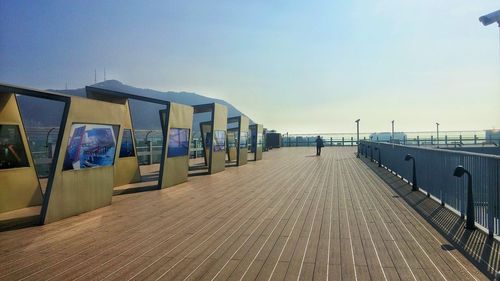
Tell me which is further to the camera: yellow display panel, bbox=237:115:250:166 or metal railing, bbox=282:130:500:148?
metal railing, bbox=282:130:500:148

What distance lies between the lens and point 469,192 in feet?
19.9

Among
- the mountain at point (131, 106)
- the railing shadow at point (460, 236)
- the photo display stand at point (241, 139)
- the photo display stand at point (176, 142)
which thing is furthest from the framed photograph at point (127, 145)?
the railing shadow at point (460, 236)

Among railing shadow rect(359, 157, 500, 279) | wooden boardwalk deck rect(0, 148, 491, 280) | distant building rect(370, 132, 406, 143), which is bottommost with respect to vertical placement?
wooden boardwalk deck rect(0, 148, 491, 280)

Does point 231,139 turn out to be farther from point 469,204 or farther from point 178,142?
point 469,204

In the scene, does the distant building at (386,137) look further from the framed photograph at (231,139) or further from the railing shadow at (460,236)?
the railing shadow at (460,236)

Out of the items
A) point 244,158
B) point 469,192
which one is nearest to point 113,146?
point 469,192

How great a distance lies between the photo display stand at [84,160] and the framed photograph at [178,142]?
2689mm

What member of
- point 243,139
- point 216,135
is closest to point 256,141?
point 243,139

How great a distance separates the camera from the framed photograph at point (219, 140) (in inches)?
634

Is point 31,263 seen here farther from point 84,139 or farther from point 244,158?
point 244,158

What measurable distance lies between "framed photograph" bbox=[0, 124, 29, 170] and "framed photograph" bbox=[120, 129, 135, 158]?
12.7ft

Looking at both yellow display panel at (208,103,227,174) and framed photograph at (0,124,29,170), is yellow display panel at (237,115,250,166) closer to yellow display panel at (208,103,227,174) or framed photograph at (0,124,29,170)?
yellow display panel at (208,103,227,174)

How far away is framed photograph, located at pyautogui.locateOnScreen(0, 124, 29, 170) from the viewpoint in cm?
847

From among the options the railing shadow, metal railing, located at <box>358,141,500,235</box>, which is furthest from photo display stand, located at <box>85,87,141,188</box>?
metal railing, located at <box>358,141,500,235</box>
